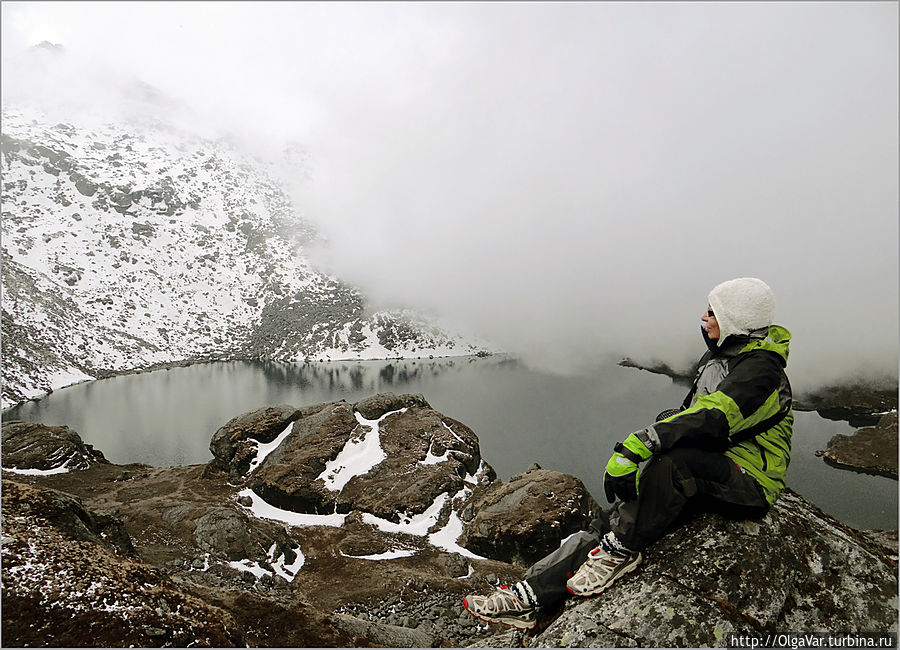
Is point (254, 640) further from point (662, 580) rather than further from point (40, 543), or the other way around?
point (662, 580)

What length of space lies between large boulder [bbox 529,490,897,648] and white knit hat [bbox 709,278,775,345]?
A: 194 centimetres

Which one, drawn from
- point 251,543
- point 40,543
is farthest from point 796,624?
point 251,543

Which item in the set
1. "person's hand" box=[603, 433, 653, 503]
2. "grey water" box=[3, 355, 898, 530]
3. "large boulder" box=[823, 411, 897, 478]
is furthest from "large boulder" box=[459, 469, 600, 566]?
"large boulder" box=[823, 411, 897, 478]

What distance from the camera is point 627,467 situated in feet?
13.1

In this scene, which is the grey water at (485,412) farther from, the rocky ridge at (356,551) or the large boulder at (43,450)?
the rocky ridge at (356,551)

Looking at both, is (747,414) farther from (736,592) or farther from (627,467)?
(736,592)

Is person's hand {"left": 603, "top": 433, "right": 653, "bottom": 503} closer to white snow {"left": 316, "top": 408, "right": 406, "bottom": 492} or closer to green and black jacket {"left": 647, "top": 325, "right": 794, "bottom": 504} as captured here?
green and black jacket {"left": 647, "top": 325, "right": 794, "bottom": 504}

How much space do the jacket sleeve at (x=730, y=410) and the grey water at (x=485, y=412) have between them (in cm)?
4389

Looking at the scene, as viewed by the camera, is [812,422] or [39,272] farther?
[39,272]

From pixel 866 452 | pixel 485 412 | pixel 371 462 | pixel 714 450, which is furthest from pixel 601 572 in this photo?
pixel 866 452

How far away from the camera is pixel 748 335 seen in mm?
4301

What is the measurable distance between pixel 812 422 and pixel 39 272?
11150 inches

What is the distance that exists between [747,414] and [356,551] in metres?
27.7

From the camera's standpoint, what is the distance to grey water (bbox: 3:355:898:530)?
181ft
